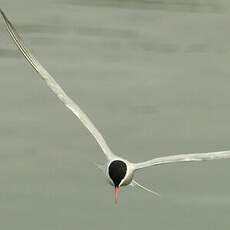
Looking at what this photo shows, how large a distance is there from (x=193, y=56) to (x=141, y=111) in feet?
9.96

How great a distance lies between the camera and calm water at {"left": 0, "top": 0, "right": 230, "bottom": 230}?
12258mm

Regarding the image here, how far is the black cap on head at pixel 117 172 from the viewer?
10195 mm

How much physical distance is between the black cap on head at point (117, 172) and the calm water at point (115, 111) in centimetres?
162

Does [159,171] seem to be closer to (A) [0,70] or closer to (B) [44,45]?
(A) [0,70]

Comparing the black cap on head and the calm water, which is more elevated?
the black cap on head

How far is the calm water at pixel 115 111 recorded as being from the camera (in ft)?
40.2

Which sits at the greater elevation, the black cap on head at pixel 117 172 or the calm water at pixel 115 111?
the black cap on head at pixel 117 172

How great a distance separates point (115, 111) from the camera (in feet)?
48.2

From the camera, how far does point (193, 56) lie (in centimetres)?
1766

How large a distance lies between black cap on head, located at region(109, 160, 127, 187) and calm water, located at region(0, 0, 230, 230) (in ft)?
5.31

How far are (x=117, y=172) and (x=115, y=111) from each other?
178 inches

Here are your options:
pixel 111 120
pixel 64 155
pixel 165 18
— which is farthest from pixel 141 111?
pixel 165 18

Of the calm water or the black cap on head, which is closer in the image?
Result: the black cap on head

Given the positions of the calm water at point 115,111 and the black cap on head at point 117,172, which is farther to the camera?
the calm water at point 115,111
